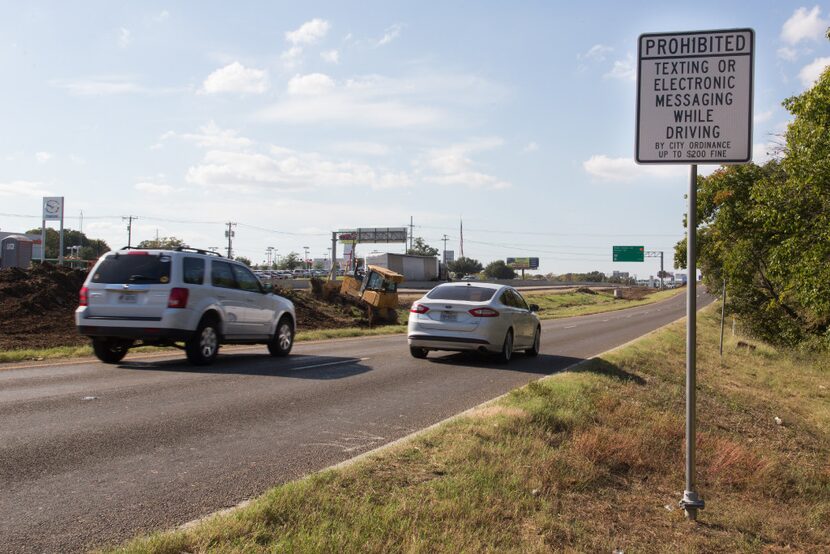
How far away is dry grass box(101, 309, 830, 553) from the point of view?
4258mm

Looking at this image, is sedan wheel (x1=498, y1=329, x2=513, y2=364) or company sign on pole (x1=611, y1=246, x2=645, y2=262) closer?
sedan wheel (x1=498, y1=329, x2=513, y2=364)

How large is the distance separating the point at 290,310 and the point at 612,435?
8.94m

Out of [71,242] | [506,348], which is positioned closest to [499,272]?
[71,242]

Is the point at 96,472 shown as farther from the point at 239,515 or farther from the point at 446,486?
the point at 446,486

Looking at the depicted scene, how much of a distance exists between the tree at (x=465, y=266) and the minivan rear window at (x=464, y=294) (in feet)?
453

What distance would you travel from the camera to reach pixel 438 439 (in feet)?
22.0

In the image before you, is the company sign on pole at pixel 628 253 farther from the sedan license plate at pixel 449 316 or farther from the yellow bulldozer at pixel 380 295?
the sedan license plate at pixel 449 316

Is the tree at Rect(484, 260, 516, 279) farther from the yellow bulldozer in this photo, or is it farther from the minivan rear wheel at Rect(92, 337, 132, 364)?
the minivan rear wheel at Rect(92, 337, 132, 364)

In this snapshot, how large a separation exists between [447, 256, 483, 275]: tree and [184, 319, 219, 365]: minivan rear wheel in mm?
140589

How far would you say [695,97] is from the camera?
17.1 ft

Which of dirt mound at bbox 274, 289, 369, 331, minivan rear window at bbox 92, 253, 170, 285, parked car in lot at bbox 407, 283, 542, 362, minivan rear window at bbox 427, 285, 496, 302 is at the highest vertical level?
minivan rear window at bbox 92, 253, 170, 285

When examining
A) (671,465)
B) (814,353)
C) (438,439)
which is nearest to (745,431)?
(671,465)

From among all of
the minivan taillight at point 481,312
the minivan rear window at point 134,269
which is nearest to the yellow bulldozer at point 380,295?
the minivan taillight at point 481,312

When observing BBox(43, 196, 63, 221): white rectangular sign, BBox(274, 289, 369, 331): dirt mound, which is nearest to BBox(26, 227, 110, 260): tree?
BBox(43, 196, 63, 221): white rectangular sign
